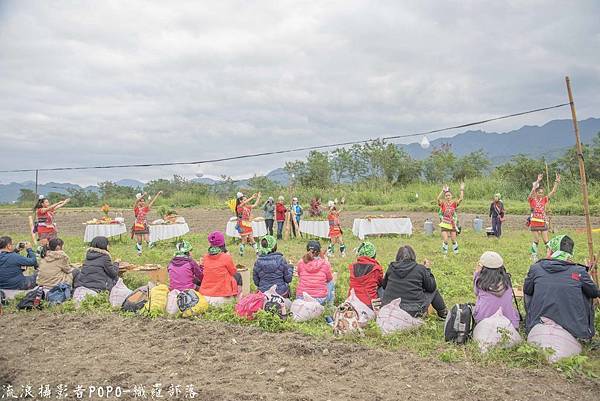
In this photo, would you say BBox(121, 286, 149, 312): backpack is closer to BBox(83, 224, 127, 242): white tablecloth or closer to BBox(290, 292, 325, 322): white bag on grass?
BBox(290, 292, 325, 322): white bag on grass

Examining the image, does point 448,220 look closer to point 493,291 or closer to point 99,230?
point 493,291

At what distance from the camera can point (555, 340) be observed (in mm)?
5086

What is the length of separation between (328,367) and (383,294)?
1.61 metres

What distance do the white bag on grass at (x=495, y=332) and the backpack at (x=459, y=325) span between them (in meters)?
0.10

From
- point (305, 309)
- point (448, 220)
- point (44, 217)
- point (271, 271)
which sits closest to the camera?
point (305, 309)

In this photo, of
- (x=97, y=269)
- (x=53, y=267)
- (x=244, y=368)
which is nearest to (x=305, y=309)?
(x=244, y=368)

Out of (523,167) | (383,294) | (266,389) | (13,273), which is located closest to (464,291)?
(383,294)

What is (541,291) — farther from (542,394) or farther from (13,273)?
(13,273)

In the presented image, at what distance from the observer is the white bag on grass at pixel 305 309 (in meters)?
6.77

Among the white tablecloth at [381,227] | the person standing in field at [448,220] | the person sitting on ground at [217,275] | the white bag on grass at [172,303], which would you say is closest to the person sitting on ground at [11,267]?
the white bag on grass at [172,303]

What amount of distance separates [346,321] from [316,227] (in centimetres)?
1115

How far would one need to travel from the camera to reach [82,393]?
4.54 metres

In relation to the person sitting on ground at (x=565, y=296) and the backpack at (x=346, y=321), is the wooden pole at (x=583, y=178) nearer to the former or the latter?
the person sitting on ground at (x=565, y=296)

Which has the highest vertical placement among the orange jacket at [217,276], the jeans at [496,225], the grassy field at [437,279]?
the jeans at [496,225]
